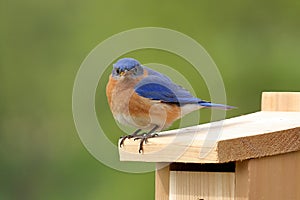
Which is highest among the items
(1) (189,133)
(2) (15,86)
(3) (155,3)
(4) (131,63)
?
(3) (155,3)

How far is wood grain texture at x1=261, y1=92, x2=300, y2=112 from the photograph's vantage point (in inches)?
164

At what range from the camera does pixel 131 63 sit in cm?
373

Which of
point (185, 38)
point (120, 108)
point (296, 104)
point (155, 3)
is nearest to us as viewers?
point (120, 108)

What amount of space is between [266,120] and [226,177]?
506 millimetres

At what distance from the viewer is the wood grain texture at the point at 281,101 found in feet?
13.7

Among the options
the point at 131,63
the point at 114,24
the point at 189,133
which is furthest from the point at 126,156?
the point at 114,24

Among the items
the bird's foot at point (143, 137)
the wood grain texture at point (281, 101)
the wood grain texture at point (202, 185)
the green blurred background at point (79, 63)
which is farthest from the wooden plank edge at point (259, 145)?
the green blurred background at point (79, 63)

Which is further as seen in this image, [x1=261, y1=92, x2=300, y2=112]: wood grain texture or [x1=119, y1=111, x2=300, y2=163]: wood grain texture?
[x1=261, y1=92, x2=300, y2=112]: wood grain texture

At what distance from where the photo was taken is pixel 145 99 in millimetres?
3617

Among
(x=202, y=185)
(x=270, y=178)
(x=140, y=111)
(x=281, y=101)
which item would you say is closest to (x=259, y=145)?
(x=270, y=178)

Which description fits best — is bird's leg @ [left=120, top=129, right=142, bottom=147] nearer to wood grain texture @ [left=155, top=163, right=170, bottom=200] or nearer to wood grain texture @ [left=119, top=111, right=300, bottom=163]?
wood grain texture @ [left=119, top=111, right=300, bottom=163]

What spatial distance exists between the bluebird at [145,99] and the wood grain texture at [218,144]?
82 mm

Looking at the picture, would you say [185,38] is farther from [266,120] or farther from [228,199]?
[228,199]

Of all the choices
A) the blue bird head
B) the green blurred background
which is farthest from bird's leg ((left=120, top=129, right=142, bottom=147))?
the green blurred background
